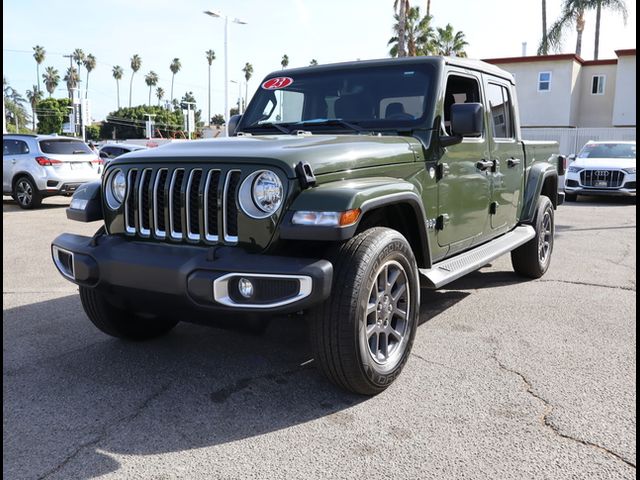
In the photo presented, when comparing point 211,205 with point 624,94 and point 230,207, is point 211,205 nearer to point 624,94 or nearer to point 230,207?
A: point 230,207

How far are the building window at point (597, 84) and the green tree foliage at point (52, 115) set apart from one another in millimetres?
56822

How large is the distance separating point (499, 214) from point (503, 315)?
0.90 m

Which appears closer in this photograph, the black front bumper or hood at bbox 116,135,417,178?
the black front bumper

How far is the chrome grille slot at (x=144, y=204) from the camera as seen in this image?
3279 mm

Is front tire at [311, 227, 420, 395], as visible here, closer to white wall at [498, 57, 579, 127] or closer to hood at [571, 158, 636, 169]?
hood at [571, 158, 636, 169]

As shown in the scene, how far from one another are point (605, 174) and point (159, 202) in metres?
13.4

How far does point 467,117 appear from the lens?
380cm

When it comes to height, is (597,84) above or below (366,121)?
above

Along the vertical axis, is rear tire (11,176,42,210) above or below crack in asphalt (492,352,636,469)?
above

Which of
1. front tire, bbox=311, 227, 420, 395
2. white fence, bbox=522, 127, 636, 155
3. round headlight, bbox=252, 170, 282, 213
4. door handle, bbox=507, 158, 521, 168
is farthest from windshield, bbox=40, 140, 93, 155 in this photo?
white fence, bbox=522, 127, 636, 155

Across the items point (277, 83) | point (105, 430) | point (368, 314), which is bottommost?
point (105, 430)

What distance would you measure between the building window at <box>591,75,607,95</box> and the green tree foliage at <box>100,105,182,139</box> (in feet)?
197

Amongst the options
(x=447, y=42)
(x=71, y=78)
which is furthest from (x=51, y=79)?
(x=447, y=42)

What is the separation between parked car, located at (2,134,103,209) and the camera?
12539mm
